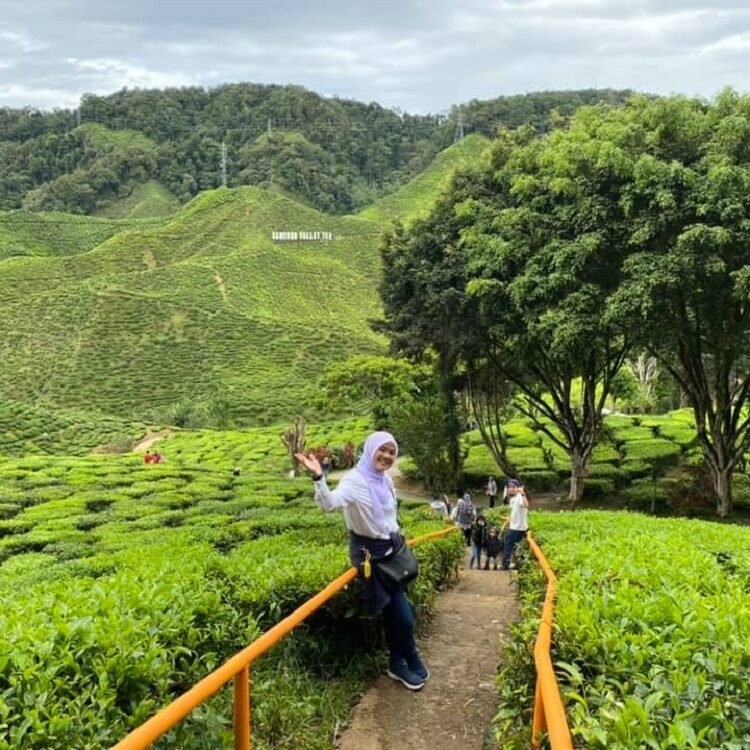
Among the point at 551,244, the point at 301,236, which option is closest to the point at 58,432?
the point at 551,244

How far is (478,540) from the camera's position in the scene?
13.8 meters

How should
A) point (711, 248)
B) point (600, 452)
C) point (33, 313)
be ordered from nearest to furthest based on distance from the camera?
point (711, 248), point (600, 452), point (33, 313)

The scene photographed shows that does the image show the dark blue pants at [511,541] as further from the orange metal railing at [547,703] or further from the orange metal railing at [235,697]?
the orange metal railing at [547,703]

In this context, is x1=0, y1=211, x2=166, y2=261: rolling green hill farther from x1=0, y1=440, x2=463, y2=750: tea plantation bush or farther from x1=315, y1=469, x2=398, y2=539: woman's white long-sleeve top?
x1=315, y1=469, x2=398, y2=539: woman's white long-sleeve top

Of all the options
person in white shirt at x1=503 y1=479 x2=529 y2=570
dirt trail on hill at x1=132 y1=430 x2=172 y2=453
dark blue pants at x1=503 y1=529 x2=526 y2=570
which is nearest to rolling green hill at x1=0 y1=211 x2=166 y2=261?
dirt trail on hill at x1=132 y1=430 x2=172 y2=453

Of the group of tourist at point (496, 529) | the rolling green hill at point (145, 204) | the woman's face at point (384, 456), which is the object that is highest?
the rolling green hill at point (145, 204)

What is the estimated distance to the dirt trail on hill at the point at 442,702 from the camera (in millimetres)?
4242

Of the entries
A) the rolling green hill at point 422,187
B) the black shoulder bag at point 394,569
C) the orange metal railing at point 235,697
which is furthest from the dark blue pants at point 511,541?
the rolling green hill at point 422,187

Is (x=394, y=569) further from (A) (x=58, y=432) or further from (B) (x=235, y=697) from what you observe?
(A) (x=58, y=432)

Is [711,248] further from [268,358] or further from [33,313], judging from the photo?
[33,313]

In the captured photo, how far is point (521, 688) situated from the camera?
364 cm

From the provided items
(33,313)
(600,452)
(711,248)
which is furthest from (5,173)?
(711,248)

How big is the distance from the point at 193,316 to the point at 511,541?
61.4m

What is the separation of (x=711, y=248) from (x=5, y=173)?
13717cm
